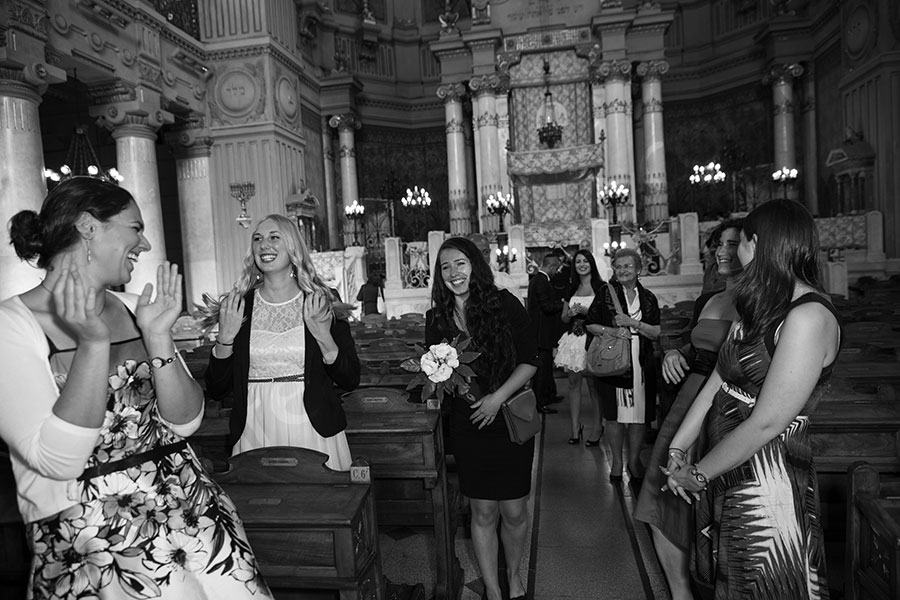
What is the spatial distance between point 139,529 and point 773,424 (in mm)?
1760

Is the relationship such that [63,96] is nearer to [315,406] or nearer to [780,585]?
[315,406]

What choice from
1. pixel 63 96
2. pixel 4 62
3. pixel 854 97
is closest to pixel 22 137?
pixel 4 62

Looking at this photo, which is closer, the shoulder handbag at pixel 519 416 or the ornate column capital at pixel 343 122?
the shoulder handbag at pixel 519 416

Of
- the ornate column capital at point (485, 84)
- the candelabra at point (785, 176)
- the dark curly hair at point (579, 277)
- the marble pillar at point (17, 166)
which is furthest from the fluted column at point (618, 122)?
the marble pillar at point (17, 166)

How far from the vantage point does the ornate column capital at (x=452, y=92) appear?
50.7 feet

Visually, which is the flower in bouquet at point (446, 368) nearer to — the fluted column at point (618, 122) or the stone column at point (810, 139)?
the fluted column at point (618, 122)

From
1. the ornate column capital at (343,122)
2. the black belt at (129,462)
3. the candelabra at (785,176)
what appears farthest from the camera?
the ornate column capital at (343,122)

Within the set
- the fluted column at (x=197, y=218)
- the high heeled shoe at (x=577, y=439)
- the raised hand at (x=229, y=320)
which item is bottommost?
the high heeled shoe at (x=577, y=439)

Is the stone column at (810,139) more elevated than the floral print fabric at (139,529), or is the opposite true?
the stone column at (810,139)

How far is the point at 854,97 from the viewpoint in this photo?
12.0 m

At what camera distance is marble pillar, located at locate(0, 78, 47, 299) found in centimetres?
689

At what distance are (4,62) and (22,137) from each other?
88cm

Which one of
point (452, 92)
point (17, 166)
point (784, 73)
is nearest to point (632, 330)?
point (17, 166)

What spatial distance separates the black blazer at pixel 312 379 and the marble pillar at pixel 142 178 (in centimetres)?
838
